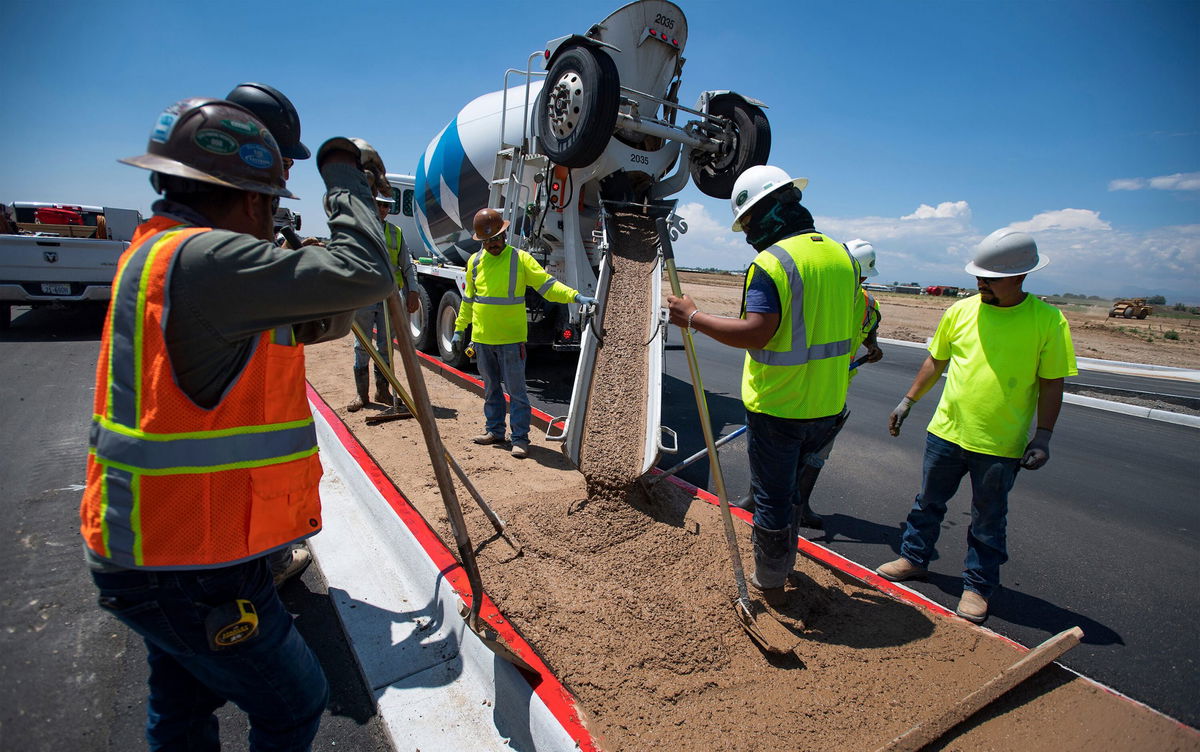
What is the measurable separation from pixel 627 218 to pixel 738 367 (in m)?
4.00

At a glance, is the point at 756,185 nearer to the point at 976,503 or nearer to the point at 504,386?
the point at 976,503

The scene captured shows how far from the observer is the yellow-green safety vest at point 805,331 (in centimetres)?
242

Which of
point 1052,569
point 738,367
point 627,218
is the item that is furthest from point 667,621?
point 738,367

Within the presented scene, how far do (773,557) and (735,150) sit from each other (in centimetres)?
484

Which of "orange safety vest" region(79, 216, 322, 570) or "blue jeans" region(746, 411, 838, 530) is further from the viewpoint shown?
"blue jeans" region(746, 411, 838, 530)

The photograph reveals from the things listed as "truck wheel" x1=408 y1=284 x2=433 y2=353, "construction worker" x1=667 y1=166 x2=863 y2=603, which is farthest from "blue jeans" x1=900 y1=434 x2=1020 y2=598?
"truck wheel" x1=408 y1=284 x2=433 y2=353

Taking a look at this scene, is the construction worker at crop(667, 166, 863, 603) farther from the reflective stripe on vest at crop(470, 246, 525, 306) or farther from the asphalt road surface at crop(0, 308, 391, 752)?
the reflective stripe on vest at crop(470, 246, 525, 306)

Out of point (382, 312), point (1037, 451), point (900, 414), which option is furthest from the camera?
point (382, 312)

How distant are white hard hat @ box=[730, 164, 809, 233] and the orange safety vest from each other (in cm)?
203

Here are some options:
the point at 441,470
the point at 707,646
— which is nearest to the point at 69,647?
the point at 441,470

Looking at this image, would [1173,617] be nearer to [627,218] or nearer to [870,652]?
[870,652]

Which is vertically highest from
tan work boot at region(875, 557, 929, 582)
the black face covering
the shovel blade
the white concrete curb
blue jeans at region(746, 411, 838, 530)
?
the black face covering

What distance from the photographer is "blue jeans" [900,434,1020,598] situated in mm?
2838

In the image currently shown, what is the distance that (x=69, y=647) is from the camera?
2.47m
